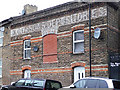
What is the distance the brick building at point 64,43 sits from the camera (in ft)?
60.2

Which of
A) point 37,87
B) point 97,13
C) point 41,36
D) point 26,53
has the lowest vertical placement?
point 37,87

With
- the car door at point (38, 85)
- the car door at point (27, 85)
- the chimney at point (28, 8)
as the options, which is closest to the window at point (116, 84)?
the car door at point (38, 85)

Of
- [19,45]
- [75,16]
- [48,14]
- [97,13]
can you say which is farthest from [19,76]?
[97,13]

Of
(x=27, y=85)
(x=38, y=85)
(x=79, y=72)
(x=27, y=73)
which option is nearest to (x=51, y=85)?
(x=38, y=85)

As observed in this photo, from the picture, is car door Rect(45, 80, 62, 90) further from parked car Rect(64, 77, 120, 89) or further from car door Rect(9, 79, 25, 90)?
parked car Rect(64, 77, 120, 89)

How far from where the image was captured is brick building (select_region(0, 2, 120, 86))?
18344 millimetres

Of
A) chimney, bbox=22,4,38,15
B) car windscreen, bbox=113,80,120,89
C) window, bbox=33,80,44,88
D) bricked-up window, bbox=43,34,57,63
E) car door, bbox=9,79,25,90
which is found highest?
chimney, bbox=22,4,38,15

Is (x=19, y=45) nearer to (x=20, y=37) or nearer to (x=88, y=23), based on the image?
(x=20, y=37)

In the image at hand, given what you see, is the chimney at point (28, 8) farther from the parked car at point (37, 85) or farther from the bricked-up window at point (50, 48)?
the parked car at point (37, 85)

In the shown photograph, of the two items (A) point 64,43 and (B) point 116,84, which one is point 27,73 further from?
(B) point 116,84

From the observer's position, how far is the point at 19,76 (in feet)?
81.2

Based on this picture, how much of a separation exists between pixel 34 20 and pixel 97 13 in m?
7.26

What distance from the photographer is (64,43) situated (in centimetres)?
2081

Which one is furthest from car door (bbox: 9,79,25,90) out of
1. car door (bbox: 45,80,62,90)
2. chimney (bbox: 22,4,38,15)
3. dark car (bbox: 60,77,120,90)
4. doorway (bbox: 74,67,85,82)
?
chimney (bbox: 22,4,38,15)
